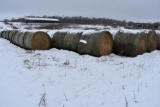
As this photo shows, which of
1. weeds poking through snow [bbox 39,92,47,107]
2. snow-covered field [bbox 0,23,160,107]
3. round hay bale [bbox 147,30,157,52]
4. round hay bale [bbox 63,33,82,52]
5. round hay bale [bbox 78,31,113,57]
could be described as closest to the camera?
weeds poking through snow [bbox 39,92,47,107]

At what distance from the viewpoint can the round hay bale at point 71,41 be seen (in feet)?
39.0

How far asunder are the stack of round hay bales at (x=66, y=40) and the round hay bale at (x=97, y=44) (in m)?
0.58

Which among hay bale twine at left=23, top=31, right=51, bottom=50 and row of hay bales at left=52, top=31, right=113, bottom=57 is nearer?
row of hay bales at left=52, top=31, right=113, bottom=57

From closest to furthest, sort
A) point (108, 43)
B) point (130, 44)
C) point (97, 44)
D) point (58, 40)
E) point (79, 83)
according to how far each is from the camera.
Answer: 1. point (79, 83)
2. point (97, 44)
3. point (130, 44)
4. point (108, 43)
5. point (58, 40)

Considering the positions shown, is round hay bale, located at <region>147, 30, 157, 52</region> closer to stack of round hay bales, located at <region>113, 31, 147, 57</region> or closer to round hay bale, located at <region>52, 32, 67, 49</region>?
stack of round hay bales, located at <region>113, 31, 147, 57</region>

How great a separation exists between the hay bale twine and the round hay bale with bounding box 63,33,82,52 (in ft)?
4.82

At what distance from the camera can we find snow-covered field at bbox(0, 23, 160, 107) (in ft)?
18.2

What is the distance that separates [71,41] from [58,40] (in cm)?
130

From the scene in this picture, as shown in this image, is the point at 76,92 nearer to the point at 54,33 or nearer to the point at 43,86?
the point at 43,86

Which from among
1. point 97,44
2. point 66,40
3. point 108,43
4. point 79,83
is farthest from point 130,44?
point 79,83

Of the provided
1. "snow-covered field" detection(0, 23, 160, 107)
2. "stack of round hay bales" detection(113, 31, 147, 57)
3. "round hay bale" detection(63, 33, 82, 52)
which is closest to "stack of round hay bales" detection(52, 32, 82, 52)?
"round hay bale" detection(63, 33, 82, 52)

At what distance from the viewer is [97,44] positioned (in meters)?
10.7

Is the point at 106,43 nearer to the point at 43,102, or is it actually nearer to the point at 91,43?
the point at 91,43

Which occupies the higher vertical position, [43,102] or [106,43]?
[106,43]
